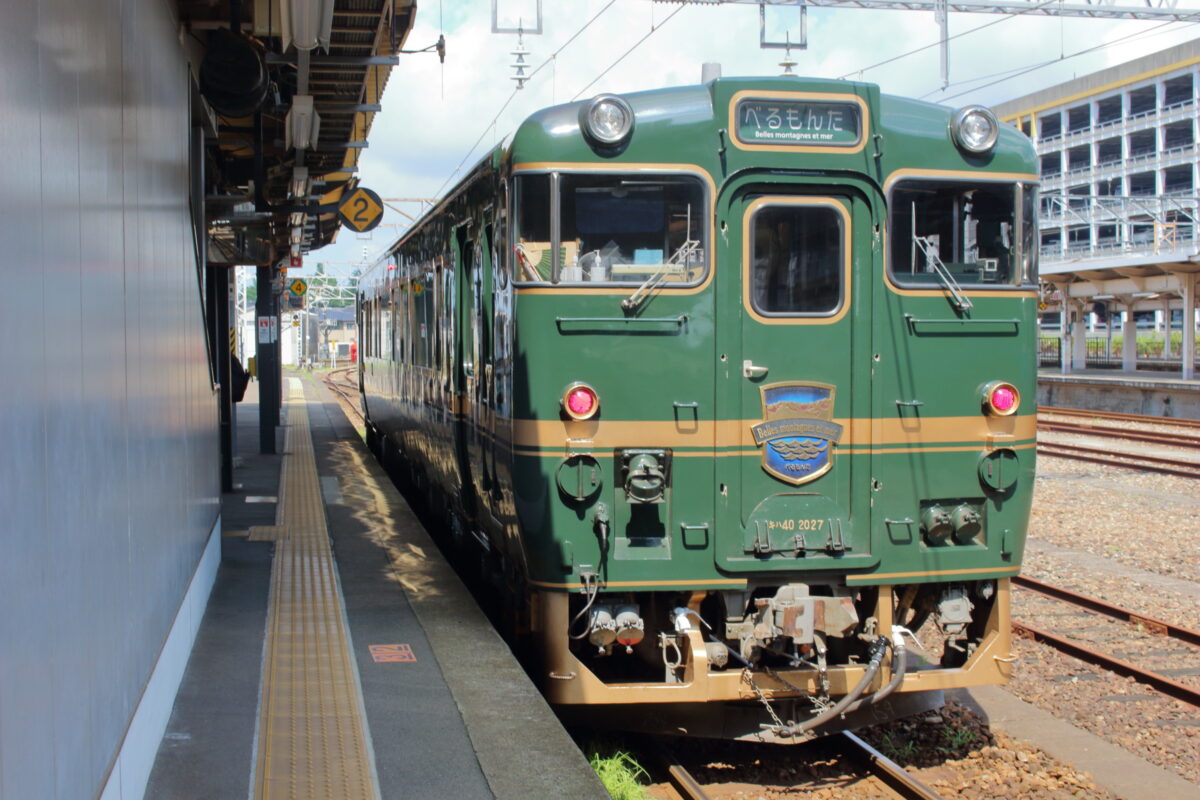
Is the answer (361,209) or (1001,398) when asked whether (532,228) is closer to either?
(1001,398)

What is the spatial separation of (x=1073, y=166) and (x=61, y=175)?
2543 inches

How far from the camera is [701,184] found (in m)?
5.85

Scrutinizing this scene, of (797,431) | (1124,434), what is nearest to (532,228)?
(797,431)

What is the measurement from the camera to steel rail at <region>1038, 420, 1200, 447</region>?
20906mm

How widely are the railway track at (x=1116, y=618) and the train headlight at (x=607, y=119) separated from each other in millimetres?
4852

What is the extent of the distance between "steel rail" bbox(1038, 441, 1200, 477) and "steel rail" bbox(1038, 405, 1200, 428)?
5.68m

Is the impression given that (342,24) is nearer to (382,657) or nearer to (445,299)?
(445,299)

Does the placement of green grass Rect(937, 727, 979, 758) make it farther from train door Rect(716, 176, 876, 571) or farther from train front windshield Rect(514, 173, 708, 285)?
train front windshield Rect(514, 173, 708, 285)

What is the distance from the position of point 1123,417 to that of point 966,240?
2303 cm

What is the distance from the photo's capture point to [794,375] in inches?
233

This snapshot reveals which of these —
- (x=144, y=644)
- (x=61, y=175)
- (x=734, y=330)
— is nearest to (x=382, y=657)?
(x=144, y=644)

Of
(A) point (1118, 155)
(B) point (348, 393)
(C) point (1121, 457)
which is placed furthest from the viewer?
(A) point (1118, 155)

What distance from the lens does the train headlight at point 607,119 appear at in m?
5.70

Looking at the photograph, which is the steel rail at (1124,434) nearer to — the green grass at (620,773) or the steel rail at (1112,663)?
the steel rail at (1112,663)
